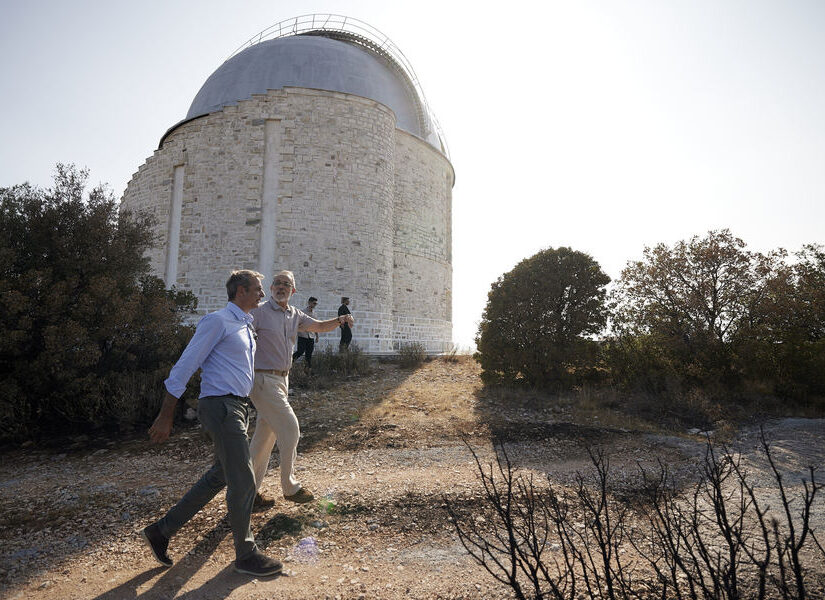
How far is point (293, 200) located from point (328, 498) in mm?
11177

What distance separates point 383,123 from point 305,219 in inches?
168

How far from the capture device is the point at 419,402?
862 centimetres

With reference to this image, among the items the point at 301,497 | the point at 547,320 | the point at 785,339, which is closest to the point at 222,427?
the point at 301,497

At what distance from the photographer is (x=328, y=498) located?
14.5 feet

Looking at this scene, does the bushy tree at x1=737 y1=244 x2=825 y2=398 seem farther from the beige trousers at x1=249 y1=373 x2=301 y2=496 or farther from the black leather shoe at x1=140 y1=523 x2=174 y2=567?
the black leather shoe at x1=140 y1=523 x2=174 y2=567

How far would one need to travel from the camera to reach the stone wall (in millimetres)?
14062

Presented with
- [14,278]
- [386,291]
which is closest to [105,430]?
[14,278]

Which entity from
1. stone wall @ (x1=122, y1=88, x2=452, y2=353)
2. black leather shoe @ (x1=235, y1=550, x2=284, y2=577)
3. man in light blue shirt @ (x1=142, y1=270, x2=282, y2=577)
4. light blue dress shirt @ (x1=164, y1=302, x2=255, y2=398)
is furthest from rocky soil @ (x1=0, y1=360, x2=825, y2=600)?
stone wall @ (x1=122, y1=88, x2=452, y2=353)

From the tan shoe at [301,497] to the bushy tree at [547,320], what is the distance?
5.69 m

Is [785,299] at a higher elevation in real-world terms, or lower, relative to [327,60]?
lower

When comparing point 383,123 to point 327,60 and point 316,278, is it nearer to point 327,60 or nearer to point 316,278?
point 327,60

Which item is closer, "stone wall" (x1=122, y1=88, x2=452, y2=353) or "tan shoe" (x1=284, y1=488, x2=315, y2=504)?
"tan shoe" (x1=284, y1=488, x2=315, y2=504)

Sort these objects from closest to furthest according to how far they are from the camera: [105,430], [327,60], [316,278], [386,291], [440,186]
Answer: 1. [105,430]
2. [316,278]
3. [386,291]
4. [327,60]
5. [440,186]

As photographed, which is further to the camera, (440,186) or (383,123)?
(440,186)
